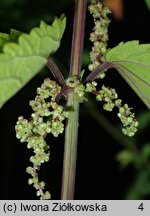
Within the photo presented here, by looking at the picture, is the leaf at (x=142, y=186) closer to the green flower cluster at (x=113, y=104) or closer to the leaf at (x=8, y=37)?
the green flower cluster at (x=113, y=104)

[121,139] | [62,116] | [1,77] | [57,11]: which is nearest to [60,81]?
[62,116]

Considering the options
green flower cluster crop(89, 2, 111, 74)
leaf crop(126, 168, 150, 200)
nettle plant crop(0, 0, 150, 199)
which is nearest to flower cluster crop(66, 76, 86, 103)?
nettle plant crop(0, 0, 150, 199)

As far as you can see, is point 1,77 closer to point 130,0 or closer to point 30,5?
point 30,5

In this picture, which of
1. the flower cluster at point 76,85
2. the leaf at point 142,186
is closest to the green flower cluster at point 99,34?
the flower cluster at point 76,85

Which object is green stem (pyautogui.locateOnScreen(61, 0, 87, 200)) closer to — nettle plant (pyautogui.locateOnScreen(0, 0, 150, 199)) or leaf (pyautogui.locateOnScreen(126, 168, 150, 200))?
nettle plant (pyautogui.locateOnScreen(0, 0, 150, 199))

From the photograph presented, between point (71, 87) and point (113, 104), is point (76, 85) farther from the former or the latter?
point (113, 104)

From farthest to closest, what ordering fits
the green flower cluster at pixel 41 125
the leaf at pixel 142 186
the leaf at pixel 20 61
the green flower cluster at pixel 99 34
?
the leaf at pixel 142 186, the green flower cluster at pixel 99 34, the green flower cluster at pixel 41 125, the leaf at pixel 20 61
